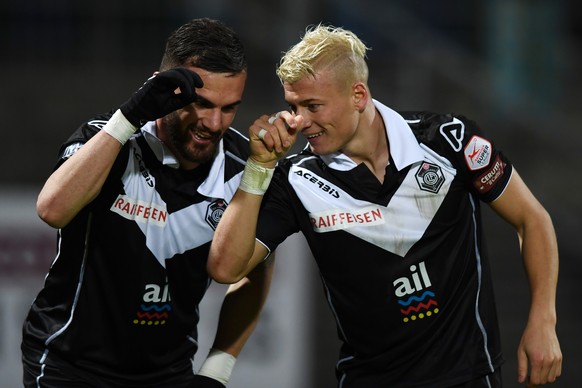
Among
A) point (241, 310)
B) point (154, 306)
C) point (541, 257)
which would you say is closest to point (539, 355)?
point (541, 257)

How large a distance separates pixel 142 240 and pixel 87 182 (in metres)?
0.42

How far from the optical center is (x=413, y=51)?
10531 millimetres

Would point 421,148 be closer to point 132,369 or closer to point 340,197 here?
point 340,197

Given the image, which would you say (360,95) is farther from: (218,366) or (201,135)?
(218,366)

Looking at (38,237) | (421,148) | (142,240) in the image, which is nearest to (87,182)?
(142,240)

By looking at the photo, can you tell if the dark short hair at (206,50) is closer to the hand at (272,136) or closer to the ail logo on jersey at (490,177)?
the hand at (272,136)

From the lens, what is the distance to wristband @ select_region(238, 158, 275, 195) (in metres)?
3.96

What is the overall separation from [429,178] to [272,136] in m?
0.71

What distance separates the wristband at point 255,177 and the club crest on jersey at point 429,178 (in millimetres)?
616

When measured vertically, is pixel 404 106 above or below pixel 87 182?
below

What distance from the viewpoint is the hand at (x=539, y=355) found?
403cm

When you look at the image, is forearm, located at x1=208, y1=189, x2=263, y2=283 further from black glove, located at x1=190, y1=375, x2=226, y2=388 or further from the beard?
black glove, located at x1=190, y1=375, x2=226, y2=388

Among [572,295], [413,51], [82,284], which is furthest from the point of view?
[413,51]

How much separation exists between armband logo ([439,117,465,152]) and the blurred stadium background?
3.57 meters
